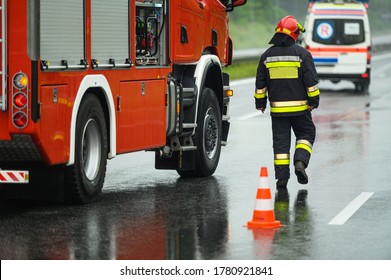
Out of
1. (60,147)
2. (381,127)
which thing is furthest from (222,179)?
(381,127)

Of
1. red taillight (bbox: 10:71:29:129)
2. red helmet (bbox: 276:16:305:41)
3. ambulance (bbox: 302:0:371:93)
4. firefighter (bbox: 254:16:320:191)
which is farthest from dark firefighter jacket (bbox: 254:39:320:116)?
ambulance (bbox: 302:0:371:93)

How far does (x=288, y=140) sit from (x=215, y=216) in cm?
239

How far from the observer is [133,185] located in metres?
13.4

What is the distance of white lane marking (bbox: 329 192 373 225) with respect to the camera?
418 inches

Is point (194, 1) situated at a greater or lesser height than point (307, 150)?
greater

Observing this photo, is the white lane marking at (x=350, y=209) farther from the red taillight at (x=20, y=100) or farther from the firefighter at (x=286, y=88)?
the red taillight at (x=20, y=100)

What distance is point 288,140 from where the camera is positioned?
43.0 feet

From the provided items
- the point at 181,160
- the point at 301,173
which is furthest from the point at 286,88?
the point at 181,160

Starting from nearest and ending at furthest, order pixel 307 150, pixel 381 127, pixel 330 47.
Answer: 1. pixel 307 150
2. pixel 381 127
3. pixel 330 47

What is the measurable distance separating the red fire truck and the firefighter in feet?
3.27

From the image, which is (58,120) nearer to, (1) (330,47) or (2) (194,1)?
(2) (194,1)

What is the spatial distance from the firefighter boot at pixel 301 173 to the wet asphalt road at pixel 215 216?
3.2 inches

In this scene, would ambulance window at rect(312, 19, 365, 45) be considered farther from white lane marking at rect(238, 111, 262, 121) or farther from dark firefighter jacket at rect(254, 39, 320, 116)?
dark firefighter jacket at rect(254, 39, 320, 116)
